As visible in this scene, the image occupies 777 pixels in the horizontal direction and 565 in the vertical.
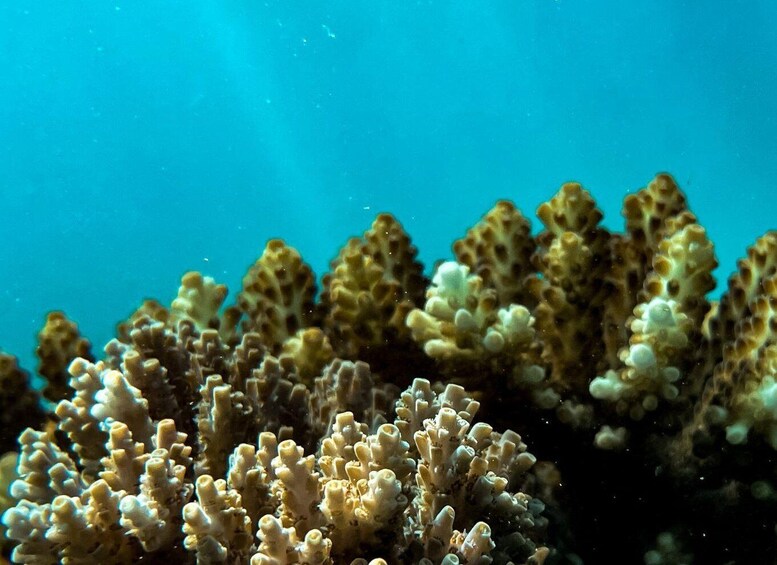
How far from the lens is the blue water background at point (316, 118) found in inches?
2141

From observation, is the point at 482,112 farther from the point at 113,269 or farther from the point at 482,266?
the point at 482,266

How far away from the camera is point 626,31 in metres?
52.6

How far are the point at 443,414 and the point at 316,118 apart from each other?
242ft

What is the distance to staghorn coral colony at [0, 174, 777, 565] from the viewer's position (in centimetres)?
125

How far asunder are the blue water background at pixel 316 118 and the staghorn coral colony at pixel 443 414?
46.6m

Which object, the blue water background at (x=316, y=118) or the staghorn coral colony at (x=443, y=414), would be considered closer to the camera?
the staghorn coral colony at (x=443, y=414)

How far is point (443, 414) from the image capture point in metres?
1.24

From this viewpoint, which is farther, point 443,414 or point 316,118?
point 316,118

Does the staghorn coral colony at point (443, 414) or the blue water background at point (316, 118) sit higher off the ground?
the blue water background at point (316, 118)

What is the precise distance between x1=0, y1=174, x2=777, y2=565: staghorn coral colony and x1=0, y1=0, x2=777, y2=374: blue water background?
153 feet

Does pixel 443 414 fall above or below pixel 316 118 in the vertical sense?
below

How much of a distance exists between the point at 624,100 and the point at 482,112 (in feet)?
47.5

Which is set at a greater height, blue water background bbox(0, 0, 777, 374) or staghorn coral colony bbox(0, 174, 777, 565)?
blue water background bbox(0, 0, 777, 374)

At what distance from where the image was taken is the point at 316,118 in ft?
237
